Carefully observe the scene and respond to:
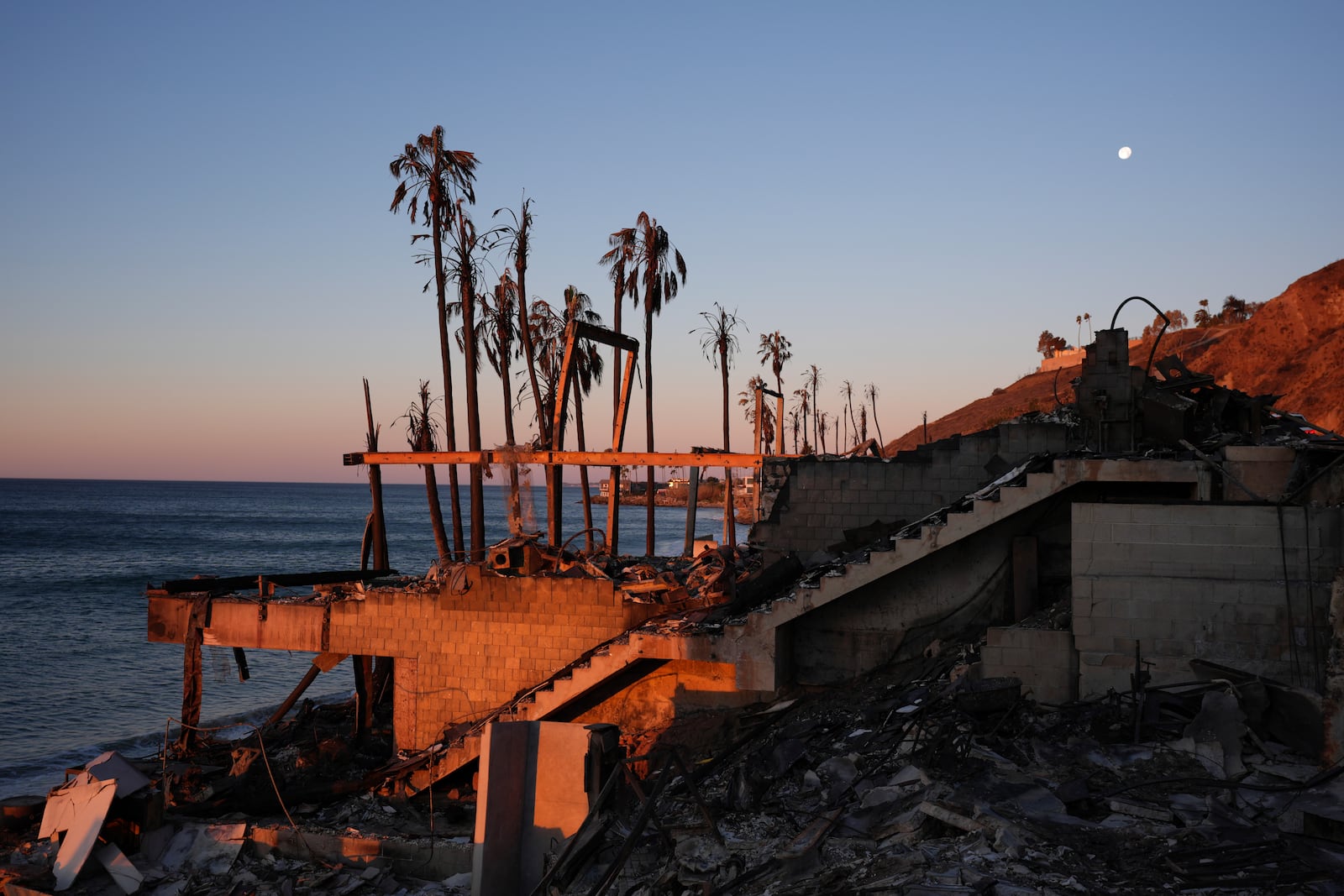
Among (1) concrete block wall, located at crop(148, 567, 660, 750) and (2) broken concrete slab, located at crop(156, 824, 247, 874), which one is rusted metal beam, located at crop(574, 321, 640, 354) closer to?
(1) concrete block wall, located at crop(148, 567, 660, 750)

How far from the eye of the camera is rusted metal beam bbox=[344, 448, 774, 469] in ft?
A: 63.9

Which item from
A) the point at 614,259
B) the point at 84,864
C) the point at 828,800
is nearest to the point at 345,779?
the point at 84,864

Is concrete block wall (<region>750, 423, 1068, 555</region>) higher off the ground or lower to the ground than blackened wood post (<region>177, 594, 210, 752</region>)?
higher

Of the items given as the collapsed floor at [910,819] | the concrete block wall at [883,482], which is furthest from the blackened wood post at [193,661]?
the concrete block wall at [883,482]

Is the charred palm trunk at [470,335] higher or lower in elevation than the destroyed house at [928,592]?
higher

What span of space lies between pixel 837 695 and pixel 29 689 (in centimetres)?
2812

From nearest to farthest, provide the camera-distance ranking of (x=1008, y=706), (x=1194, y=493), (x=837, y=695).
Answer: (x=1008, y=706)
(x=1194, y=493)
(x=837, y=695)

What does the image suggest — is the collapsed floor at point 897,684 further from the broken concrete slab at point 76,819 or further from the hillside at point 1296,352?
the hillside at point 1296,352

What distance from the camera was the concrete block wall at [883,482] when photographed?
17.4m

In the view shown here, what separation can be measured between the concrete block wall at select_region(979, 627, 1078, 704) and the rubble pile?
0.60m

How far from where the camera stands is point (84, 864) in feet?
41.8

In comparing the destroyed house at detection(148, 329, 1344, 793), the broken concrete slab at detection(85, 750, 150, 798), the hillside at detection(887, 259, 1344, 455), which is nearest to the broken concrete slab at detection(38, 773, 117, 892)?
the broken concrete slab at detection(85, 750, 150, 798)

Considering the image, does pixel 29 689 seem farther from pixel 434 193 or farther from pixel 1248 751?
pixel 1248 751

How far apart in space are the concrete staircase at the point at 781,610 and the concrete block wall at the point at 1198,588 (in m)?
1.95
